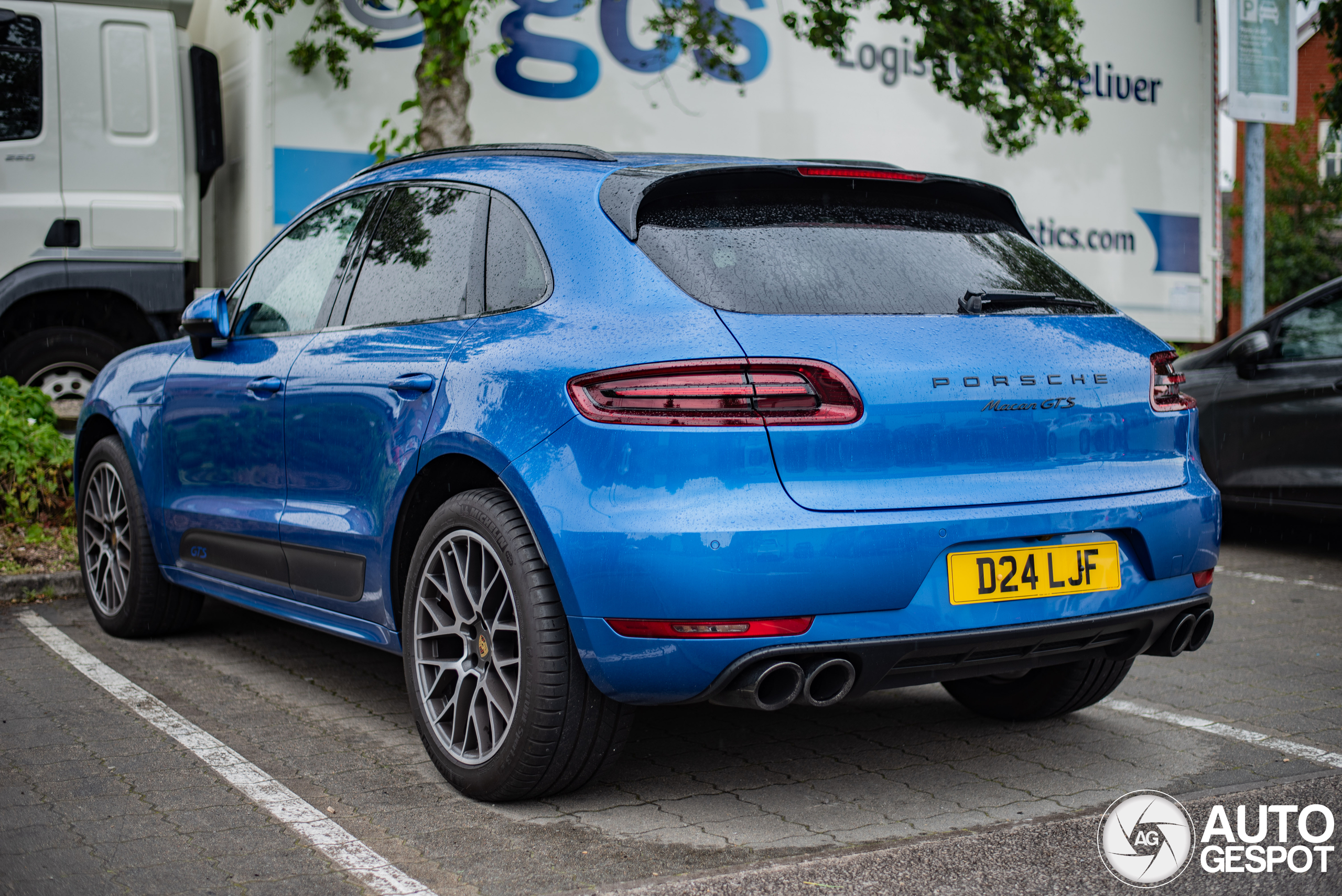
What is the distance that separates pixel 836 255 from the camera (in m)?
3.30

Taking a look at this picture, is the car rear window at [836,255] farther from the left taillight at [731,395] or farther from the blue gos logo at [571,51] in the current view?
the blue gos logo at [571,51]

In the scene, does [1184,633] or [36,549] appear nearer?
[1184,633]

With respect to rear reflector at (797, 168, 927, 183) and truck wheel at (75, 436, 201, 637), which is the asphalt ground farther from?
rear reflector at (797, 168, 927, 183)

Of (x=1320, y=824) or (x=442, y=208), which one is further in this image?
(x=442, y=208)

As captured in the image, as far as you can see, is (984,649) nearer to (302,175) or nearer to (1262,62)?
(302,175)

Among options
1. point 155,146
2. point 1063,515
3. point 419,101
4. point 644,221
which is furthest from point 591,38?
point 1063,515

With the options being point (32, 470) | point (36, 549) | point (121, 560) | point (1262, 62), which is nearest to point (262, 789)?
point (121, 560)

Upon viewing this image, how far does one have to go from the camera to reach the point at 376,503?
367cm

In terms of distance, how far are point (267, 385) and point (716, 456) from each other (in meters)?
1.93

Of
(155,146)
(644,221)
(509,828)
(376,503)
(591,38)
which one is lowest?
(509,828)

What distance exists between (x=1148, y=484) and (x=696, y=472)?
1.19 meters

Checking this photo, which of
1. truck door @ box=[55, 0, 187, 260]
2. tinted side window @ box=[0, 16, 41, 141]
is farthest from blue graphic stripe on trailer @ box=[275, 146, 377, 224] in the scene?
tinted side window @ box=[0, 16, 41, 141]

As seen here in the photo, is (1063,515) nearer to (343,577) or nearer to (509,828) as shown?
(509,828)

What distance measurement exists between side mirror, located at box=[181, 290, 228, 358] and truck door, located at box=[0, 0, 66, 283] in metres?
4.39
